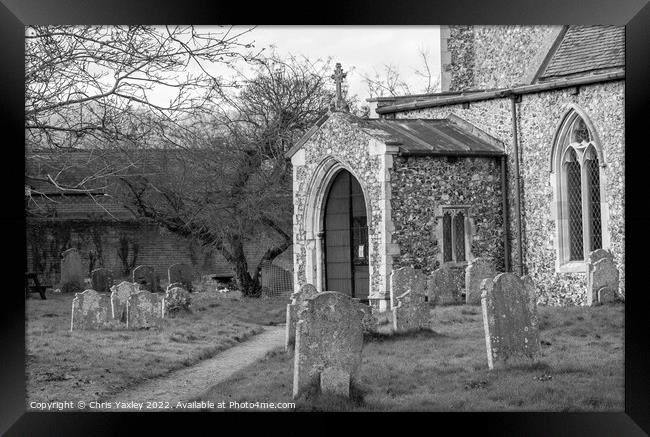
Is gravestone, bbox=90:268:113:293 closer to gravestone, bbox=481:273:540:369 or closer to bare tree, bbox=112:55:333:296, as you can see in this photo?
bare tree, bbox=112:55:333:296

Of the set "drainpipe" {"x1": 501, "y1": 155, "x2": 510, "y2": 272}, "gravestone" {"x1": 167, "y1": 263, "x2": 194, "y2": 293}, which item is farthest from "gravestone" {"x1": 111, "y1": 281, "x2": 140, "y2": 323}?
"gravestone" {"x1": 167, "y1": 263, "x2": 194, "y2": 293}

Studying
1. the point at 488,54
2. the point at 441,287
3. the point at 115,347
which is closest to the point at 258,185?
the point at 488,54

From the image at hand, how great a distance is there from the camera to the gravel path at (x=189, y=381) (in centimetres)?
955

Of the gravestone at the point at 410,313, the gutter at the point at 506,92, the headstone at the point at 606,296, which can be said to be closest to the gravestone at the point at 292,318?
the gravestone at the point at 410,313

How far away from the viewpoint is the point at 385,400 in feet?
30.3

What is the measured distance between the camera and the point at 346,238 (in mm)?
18281

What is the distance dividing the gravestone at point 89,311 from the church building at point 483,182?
4458mm

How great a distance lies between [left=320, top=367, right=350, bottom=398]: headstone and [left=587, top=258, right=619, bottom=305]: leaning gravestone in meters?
6.29

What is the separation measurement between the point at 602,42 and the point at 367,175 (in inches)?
180

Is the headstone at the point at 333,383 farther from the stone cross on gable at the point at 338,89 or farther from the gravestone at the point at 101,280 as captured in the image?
the gravestone at the point at 101,280

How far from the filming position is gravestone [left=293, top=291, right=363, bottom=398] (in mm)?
9094

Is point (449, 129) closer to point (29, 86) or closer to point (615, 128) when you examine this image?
point (615, 128)

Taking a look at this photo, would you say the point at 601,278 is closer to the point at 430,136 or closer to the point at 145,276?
the point at 430,136

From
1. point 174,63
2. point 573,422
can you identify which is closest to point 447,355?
point 573,422
